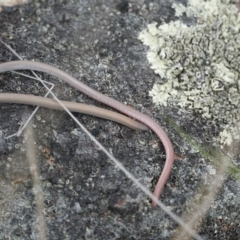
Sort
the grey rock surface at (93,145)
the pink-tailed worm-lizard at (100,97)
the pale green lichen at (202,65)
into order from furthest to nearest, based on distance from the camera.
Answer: the pale green lichen at (202,65) → the pink-tailed worm-lizard at (100,97) → the grey rock surface at (93,145)

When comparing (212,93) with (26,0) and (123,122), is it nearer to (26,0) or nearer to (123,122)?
(123,122)

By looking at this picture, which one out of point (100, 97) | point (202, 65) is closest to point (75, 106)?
point (100, 97)

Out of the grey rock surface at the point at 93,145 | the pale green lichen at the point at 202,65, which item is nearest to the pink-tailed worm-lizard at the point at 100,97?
the grey rock surface at the point at 93,145

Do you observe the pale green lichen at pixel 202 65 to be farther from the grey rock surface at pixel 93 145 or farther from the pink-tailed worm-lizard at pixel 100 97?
the pink-tailed worm-lizard at pixel 100 97

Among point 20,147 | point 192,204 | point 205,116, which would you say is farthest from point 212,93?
point 20,147

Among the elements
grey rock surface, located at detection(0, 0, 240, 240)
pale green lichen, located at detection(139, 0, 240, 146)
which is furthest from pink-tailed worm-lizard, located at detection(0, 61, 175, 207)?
pale green lichen, located at detection(139, 0, 240, 146)

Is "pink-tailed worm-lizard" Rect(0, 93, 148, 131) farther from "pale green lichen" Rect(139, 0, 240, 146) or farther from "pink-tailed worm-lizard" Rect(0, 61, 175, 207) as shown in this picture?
"pale green lichen" Rect(139, 0, 240, 146)

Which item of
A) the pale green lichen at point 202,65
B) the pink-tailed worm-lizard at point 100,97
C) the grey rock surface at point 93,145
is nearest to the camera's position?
the grey rock surface at point 93,145

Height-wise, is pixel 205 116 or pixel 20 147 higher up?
pixel 205 116
